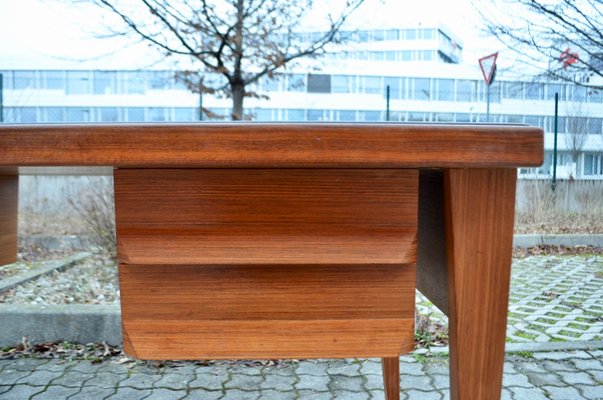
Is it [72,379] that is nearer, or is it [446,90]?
[72,379]

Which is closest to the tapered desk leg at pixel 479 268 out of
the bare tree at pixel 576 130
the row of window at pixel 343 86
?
the row of window at pixel 343 86

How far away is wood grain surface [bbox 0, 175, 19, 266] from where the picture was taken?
1.20 meters

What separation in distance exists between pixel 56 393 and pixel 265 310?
167 centimetres

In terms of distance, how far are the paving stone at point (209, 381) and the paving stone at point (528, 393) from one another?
3.82 feet

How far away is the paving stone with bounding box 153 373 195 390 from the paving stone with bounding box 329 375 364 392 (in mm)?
598

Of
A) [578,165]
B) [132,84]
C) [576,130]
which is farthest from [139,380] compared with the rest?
[576,130]

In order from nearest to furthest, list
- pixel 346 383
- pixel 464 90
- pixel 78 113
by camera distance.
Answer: pixel 346 383
pixel 78 113
pixel 464 90

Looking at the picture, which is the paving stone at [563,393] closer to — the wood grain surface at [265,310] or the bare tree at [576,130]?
the wood grain surface at [265,310]

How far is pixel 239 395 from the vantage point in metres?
1.90

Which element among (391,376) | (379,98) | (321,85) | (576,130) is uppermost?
(321,85)

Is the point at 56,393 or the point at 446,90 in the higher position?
the point at 446,90

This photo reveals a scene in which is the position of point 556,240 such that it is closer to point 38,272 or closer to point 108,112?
point 38,272

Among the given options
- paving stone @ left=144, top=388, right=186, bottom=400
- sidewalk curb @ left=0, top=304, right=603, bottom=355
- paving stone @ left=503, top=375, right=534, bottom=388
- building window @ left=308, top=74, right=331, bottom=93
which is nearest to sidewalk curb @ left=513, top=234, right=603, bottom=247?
building window @ left=308, top=74, right=331, bottom=93

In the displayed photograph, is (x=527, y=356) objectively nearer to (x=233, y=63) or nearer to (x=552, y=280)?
(x=552, y=280)
